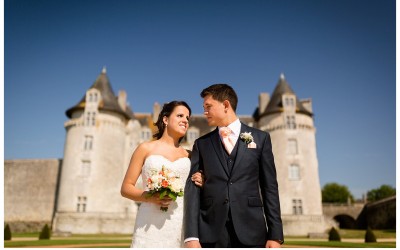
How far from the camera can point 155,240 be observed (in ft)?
15.0

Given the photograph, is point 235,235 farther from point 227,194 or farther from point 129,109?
point 129,109

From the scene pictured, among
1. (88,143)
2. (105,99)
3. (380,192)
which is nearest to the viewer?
(88,143)

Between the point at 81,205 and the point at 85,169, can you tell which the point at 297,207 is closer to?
the point at 81,205

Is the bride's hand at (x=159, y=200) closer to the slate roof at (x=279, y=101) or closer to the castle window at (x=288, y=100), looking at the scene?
the slate roof at (x=279, y=101)

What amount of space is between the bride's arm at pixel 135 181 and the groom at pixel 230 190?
73 centimetres

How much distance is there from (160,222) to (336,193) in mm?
77375

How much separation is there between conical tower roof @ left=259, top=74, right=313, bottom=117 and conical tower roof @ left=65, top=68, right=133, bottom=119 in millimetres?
15623

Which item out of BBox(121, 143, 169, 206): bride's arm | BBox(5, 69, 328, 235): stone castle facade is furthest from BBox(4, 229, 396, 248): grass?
BBox(121, 143, 169, 206): bride's arm

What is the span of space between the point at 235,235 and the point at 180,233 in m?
1.20

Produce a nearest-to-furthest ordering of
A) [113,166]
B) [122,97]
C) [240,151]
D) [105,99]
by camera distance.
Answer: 1. [240,151]
2. [113,166]
3. [105,99]
4. [122,97]

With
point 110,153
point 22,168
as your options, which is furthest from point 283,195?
point 22,168

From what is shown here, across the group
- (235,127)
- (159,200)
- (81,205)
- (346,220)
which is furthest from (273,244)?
(346,220)

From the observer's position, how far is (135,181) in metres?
4.65

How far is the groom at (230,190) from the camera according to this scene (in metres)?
3.64
